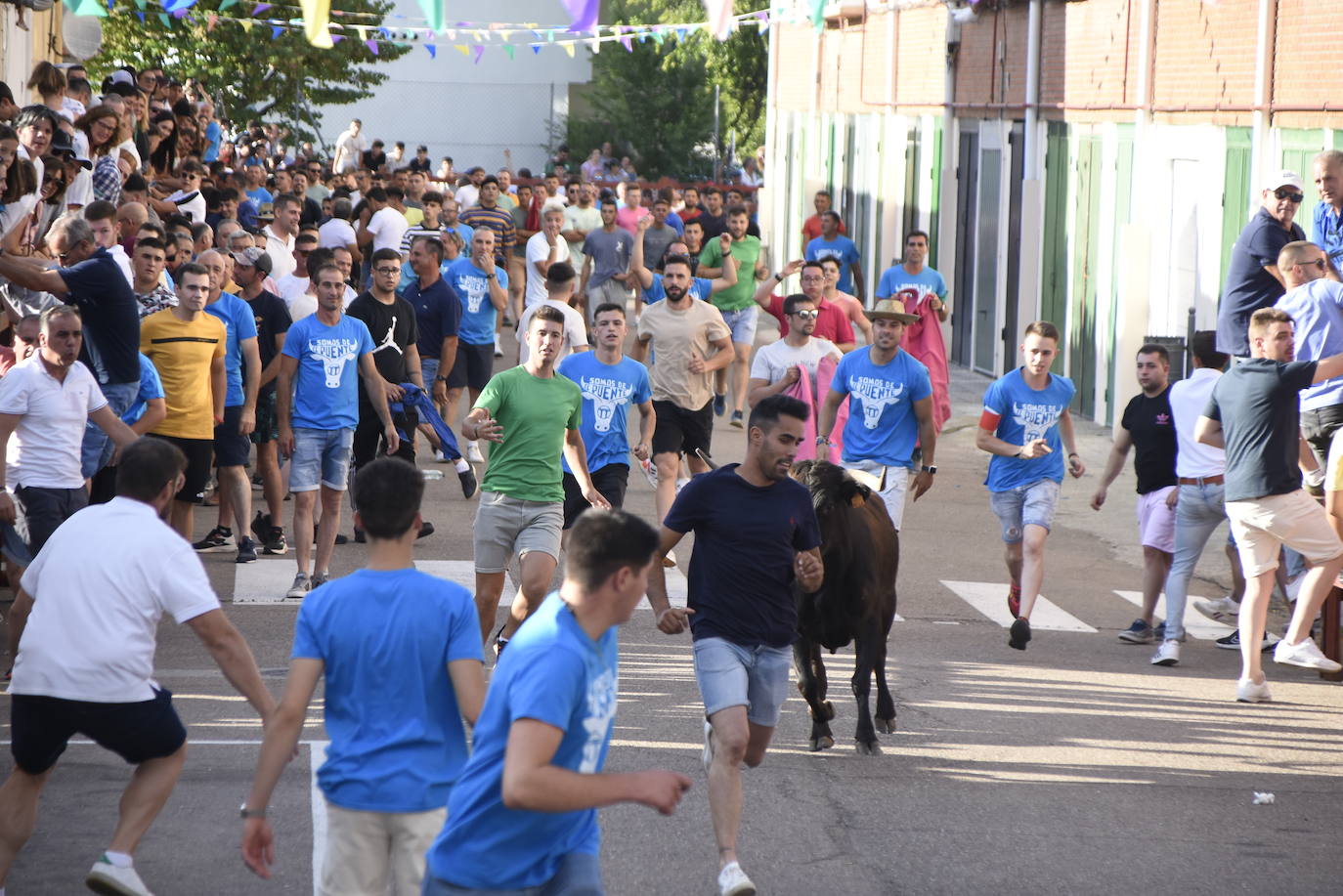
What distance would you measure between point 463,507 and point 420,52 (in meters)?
44.3

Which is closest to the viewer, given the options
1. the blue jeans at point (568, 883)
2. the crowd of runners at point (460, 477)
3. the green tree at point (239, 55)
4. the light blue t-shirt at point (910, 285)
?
the blue jeans at point (568, 883)

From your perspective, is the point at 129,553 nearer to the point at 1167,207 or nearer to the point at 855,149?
the point at 1167,207

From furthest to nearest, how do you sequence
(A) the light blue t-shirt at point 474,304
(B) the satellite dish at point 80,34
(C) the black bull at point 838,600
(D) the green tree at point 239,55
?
(D) the green tree at point 239,55
(B) the satellite dish at point 80,34
(A) the light blue t-shirt at point 474,304
(C) the black bull at point 838,600

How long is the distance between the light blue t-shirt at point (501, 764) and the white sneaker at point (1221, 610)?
883 centimetres

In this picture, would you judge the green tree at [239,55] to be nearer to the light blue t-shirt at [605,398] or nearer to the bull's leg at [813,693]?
the light blue t-shirt at [605,398]

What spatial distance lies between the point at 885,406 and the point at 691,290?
18.9 feet

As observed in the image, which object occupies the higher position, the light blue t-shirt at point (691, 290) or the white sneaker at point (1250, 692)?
the light blue t-shirt at point (691, 290)

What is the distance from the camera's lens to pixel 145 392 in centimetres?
1024

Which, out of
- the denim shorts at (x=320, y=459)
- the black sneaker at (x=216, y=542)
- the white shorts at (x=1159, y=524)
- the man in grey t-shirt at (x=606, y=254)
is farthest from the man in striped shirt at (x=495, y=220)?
the white shorts at (x=1159, y=524)

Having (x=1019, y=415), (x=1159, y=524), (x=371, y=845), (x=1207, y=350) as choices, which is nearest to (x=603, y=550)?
(x=371, y=845)

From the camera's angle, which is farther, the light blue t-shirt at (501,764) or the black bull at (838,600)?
the black bull at (838,600)

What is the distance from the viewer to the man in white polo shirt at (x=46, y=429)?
8812 mm

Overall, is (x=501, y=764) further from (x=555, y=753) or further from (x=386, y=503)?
(x=386, y=503)

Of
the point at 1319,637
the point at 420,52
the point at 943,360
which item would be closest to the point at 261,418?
the point at 943,360
